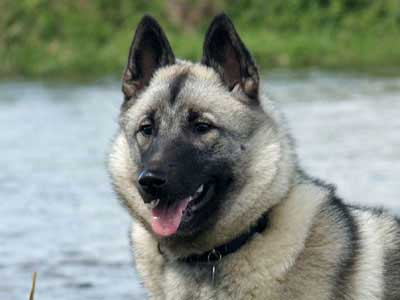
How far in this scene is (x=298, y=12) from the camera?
26.2m

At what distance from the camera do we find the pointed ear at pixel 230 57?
5.93m

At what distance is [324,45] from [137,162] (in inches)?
742

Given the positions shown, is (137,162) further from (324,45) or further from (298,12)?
(298,12)

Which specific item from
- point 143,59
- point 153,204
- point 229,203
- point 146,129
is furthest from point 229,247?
point 143,59

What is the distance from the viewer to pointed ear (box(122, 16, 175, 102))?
6.20 metres

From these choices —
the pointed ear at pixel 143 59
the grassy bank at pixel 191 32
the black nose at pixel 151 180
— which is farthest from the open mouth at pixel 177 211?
the grassy bank at pixel 191 32

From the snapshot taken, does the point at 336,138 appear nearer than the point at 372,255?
No

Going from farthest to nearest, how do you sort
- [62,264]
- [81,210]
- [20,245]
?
[81,210], [20,245], [62,264]

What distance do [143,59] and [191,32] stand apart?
1955 cm

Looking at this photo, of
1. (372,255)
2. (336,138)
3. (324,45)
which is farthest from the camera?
(324,45)

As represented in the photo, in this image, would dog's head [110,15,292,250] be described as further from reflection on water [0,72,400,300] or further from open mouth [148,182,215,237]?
reflection on water [0,72,400,300]

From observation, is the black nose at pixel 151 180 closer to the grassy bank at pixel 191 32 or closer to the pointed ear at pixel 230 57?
the pointed ear at pixel 230 57

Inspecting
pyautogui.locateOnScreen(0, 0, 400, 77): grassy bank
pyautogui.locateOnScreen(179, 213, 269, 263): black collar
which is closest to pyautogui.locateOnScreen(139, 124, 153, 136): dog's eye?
pyautogui.locateOnScreen(179, 213, 269, 263): black collar

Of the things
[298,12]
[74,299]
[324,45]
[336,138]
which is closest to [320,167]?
[336,138]
